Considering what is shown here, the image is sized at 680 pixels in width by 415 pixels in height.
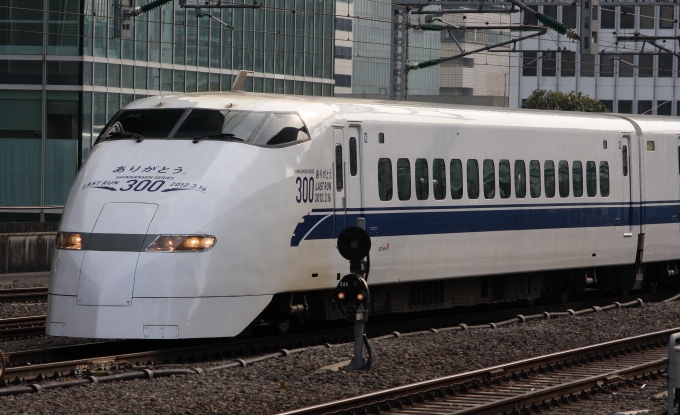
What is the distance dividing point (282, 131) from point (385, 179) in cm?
207

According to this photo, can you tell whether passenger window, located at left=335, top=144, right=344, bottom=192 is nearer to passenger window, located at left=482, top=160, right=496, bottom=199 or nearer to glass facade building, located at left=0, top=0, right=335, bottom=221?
passenger window, located at left=482, top=160, right=496, bottom=199

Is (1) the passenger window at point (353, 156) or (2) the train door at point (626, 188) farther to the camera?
(2) the train door at point (626, 188)

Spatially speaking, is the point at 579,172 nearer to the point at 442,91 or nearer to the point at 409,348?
the point at 409,348

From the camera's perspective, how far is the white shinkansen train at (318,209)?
42.4 feet

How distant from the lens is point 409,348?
14.2 meters

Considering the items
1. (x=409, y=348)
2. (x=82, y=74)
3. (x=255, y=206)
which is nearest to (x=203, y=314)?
(x=255, y=206)

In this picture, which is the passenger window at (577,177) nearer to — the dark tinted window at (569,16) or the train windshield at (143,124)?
the train windshield at (143,124)

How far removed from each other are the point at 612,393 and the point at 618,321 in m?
5.98

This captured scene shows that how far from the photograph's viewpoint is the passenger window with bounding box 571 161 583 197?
1966cm

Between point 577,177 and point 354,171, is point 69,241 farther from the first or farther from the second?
point 577,177

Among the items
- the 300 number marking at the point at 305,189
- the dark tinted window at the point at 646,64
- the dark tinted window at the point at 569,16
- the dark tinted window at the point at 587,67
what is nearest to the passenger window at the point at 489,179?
the 300 number marking at the point at 305,189

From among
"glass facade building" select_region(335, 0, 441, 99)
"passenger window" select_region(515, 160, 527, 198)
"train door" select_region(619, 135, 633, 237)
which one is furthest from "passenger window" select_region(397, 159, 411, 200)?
"glass facade building" select_region(335, 0, 441, 99)

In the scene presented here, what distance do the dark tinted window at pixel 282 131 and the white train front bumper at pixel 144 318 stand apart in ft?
6.65

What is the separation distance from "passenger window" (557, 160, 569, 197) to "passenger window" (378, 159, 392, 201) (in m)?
4.39
